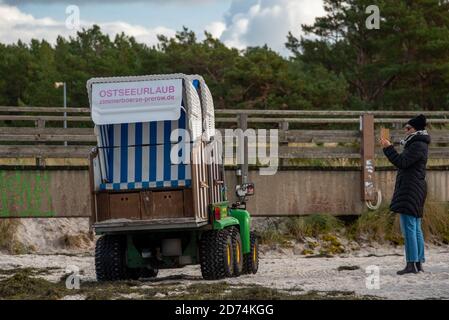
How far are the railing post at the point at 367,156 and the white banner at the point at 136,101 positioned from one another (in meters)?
8.06

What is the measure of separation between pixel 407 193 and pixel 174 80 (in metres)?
3.38

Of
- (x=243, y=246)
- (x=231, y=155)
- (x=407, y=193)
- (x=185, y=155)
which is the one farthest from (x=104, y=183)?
(x=231, y=155)

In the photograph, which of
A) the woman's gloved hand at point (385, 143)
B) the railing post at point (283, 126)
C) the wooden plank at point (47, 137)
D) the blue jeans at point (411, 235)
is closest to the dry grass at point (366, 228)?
the railing post at point (283, 126)

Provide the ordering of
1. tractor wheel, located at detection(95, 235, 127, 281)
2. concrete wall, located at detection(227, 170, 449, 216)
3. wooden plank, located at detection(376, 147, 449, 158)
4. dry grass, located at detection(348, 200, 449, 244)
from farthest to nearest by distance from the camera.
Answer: wooden plank, located at detection(376, 147, 449, 158)
concrete wall, located at detection(227, 170, 449, 216)
dry grass, located at detection(348, 200, 449, 244)
tractor wheel, located at detection(95, 235, 127, 281)

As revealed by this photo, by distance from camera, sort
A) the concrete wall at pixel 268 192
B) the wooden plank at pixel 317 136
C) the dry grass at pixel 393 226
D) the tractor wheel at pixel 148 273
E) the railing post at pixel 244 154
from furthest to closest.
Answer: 1. the wooden plank at pixel 317 136
2. the concrete wall at pixel 268 192
3. the dry grass at pixel 393 226
4. the railing post at pixel 244 154
5. the tractor wheel at pixel 148 273

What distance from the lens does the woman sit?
14.1 m

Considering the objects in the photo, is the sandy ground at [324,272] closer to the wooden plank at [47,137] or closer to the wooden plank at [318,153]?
the wooden plank at [318,153]

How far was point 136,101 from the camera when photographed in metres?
14.5

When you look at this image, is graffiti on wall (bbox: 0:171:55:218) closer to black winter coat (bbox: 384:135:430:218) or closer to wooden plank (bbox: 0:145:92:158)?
wooden plank (bbox: 0:145:92:158)

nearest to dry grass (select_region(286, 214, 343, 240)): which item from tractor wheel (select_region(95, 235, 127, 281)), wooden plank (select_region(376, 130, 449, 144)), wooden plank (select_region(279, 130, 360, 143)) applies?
wooden plank (select_region(279, 130, 360, 143))

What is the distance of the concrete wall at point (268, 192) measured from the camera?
830 inches

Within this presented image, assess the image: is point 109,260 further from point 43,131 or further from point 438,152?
point 438,152

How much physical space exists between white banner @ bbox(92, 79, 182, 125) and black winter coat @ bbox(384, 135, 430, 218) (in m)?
2.99
